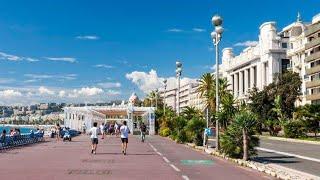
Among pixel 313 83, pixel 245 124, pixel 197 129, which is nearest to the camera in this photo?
pixel 245 124

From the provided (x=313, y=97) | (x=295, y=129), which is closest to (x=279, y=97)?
(x=313, y=97)

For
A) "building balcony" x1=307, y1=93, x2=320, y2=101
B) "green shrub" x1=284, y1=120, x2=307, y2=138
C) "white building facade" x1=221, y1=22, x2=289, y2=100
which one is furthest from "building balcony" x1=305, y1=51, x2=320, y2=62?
"green shrub" x1=284, y1=120, x2=307, y2=138

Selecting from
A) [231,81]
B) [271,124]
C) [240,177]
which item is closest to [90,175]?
[240,177]

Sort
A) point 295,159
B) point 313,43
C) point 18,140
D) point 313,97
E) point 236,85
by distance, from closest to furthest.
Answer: point 295,159 → point 18,140 → point 313,43 → point 313,97 → point 236,85

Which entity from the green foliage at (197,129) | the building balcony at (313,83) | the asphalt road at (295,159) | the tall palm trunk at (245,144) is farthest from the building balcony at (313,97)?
the tall palm trunk at (245,144)

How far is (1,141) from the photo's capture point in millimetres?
30266

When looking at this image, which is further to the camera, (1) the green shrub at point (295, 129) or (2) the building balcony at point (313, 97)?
(2) the building balcony at point (313, 97)

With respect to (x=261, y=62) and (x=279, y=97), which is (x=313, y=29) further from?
(x=261, y=62)

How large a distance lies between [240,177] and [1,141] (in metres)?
18.6

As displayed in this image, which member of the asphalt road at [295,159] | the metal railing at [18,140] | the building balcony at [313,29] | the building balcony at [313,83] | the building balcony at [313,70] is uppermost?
the building balcony at [313,29]

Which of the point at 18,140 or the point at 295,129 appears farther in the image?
the point at 295,129

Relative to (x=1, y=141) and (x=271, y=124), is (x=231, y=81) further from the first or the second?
(x=1, y=141)

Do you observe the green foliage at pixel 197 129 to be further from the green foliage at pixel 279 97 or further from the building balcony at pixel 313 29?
the building balcony at pixel 313 29

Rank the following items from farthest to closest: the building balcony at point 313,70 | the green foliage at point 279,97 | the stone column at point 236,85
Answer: the stone column at point 236,85
the building balcony at point 313,70
the green foliage at point 279,97
